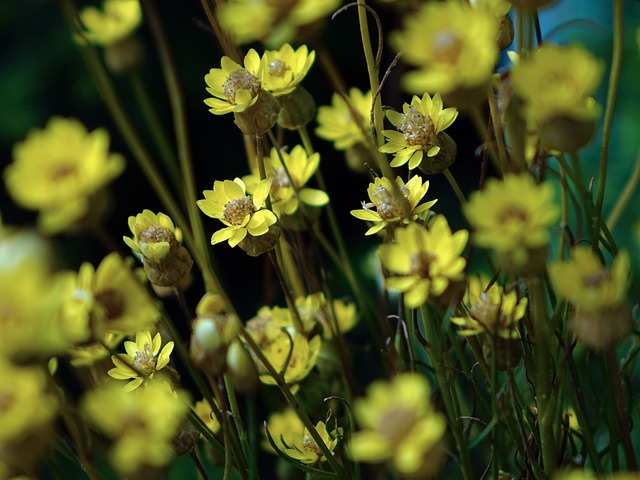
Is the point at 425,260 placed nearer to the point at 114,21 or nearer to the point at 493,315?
the point at 493,315

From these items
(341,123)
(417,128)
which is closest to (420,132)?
(417,128)

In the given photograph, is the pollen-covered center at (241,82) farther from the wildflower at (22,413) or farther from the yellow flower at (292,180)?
the wildflower at (22,413)

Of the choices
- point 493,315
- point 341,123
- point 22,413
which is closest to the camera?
point 22,413

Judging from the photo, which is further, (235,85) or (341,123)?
(341,123)

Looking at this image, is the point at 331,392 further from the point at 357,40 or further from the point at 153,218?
the point at 357,40

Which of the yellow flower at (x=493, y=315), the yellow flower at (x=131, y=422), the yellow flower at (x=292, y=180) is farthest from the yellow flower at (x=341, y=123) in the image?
the yellow flower at (x=131, y=422)

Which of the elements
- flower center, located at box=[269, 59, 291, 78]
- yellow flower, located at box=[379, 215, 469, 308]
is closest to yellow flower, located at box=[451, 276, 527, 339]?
yellow flower, located at box=[379, 215, 469, 308]

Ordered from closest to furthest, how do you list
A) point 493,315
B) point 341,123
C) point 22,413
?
point 22,413 → point 493,315 → point 341,123
